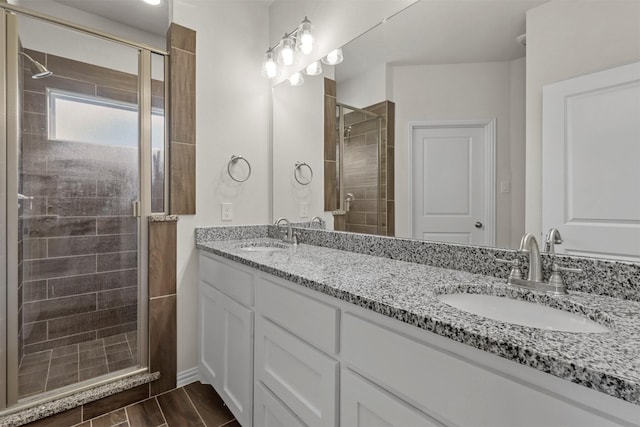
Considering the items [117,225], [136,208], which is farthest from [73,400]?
[136,208]

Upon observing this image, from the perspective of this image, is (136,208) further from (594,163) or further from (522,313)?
(594,163)

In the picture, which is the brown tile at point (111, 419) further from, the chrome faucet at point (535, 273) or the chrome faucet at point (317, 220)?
the chrome faucet at point (535, 273)

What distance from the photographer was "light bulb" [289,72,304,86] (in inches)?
84.5

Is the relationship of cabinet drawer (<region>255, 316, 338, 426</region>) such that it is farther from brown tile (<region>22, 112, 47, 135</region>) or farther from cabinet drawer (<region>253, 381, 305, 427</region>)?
brown tile (<region>22, 112, 47, 135</region>)

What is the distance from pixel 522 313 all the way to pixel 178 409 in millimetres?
1743

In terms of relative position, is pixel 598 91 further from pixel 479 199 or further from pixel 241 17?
pixel 241 17

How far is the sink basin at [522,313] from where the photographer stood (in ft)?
2.66

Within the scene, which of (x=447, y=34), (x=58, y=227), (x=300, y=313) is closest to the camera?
(x=300, y=313)

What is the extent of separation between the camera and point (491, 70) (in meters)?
1.22

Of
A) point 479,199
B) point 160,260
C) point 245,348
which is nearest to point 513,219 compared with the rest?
point 479,199

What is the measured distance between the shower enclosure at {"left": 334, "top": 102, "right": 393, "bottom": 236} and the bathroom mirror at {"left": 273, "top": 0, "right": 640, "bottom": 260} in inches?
3.1

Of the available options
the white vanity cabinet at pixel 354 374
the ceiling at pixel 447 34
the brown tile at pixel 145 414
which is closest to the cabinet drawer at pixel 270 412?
the white vanity cabinet at pixel 354 374

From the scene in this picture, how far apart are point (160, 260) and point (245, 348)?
82cm

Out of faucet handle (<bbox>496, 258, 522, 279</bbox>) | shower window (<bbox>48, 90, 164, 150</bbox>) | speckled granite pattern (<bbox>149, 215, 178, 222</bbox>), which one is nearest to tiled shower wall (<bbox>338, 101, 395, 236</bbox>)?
faucet handle (<bbox>496, 258, 522, 279</bbox>)
